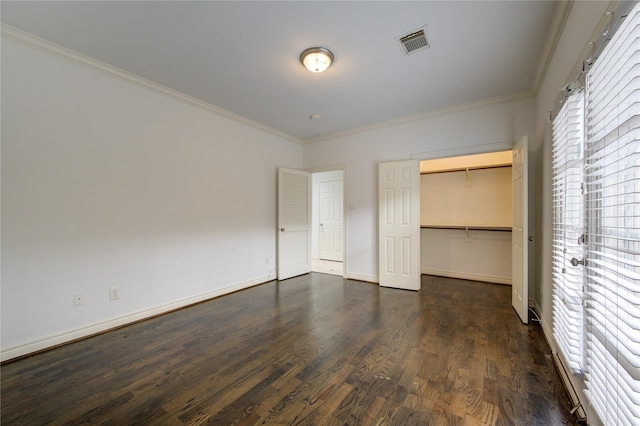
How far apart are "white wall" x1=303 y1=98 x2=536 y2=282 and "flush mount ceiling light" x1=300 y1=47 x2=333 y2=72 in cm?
206

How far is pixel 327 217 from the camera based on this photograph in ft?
22.0

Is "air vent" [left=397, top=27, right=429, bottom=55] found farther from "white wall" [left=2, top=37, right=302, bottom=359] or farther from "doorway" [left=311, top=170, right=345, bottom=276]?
"doorway" [left=311, top=170, right=345, bottom=276]

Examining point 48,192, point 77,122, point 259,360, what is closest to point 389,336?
point 259,360

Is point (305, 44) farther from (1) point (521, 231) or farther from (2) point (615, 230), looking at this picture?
(1) point (521, 231)

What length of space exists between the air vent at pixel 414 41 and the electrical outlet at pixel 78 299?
151 inches

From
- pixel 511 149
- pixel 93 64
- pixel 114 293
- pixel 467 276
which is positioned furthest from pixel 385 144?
pixel 114 293

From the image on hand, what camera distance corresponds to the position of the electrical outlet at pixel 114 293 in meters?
2.65

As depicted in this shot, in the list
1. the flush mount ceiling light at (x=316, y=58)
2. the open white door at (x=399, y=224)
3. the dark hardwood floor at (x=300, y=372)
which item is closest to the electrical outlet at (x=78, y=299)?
the dark hardwood floor at (x=300, y=372)

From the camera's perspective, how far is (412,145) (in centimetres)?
407

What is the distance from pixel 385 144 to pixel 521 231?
7.64ft

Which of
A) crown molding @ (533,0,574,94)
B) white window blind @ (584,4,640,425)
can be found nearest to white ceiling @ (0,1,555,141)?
crown molding @ (533,0,574,94)

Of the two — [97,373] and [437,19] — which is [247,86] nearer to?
[437,19]

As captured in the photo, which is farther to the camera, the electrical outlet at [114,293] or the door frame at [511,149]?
the door frame at [511,149]

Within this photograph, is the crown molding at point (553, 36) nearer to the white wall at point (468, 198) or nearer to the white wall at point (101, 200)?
the white wall at point (468, 198)
